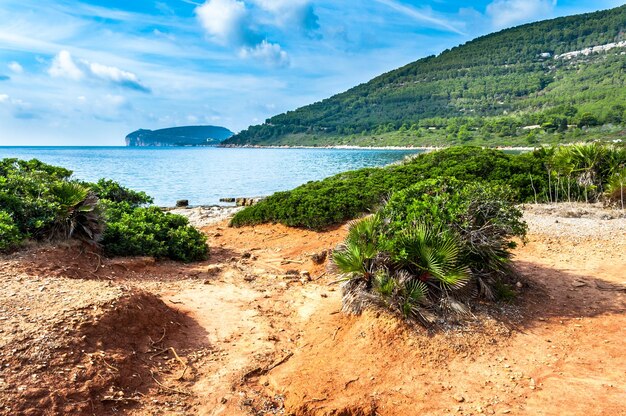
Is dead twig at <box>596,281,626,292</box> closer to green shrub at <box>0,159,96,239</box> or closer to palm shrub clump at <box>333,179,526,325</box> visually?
palm shrub clump at <box>333,179,526,325</box>

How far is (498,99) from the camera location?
13912 centimetres

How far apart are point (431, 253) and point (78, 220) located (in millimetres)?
7075

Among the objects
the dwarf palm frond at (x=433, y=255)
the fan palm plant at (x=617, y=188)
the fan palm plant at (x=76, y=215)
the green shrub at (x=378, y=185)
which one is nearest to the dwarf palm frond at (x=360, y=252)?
the dwarf palm frond at (x=433, y=255)

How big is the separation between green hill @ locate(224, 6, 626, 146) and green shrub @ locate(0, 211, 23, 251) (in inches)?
3279

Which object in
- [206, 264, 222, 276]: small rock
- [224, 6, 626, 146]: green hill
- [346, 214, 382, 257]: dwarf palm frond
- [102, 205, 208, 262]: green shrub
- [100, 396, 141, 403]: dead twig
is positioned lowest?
[206, 264, 222, 276]: small rock

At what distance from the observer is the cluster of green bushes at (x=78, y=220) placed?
316 inches

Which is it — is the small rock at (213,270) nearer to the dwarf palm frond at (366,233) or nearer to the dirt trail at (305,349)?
the dirt trail at (305,349)

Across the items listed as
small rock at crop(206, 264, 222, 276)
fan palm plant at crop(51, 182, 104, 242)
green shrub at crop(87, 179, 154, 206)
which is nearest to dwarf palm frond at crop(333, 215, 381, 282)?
small rock at crop(206, 264, 222, 276)

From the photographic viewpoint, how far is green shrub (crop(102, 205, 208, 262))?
30.2 feet

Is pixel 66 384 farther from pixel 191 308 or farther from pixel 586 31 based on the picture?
pixel 586 31

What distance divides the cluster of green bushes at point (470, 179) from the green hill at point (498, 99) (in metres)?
67.5

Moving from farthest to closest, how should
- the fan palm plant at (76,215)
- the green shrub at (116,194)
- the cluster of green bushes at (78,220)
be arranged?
the green shrub at (116,194) < the fan palm plant at (76,215) < the cluster of green bushes at (78,220)

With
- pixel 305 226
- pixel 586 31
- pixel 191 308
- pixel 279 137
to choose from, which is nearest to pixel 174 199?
pixel 305 226

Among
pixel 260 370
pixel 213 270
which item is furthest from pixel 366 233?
pixel 213 270
